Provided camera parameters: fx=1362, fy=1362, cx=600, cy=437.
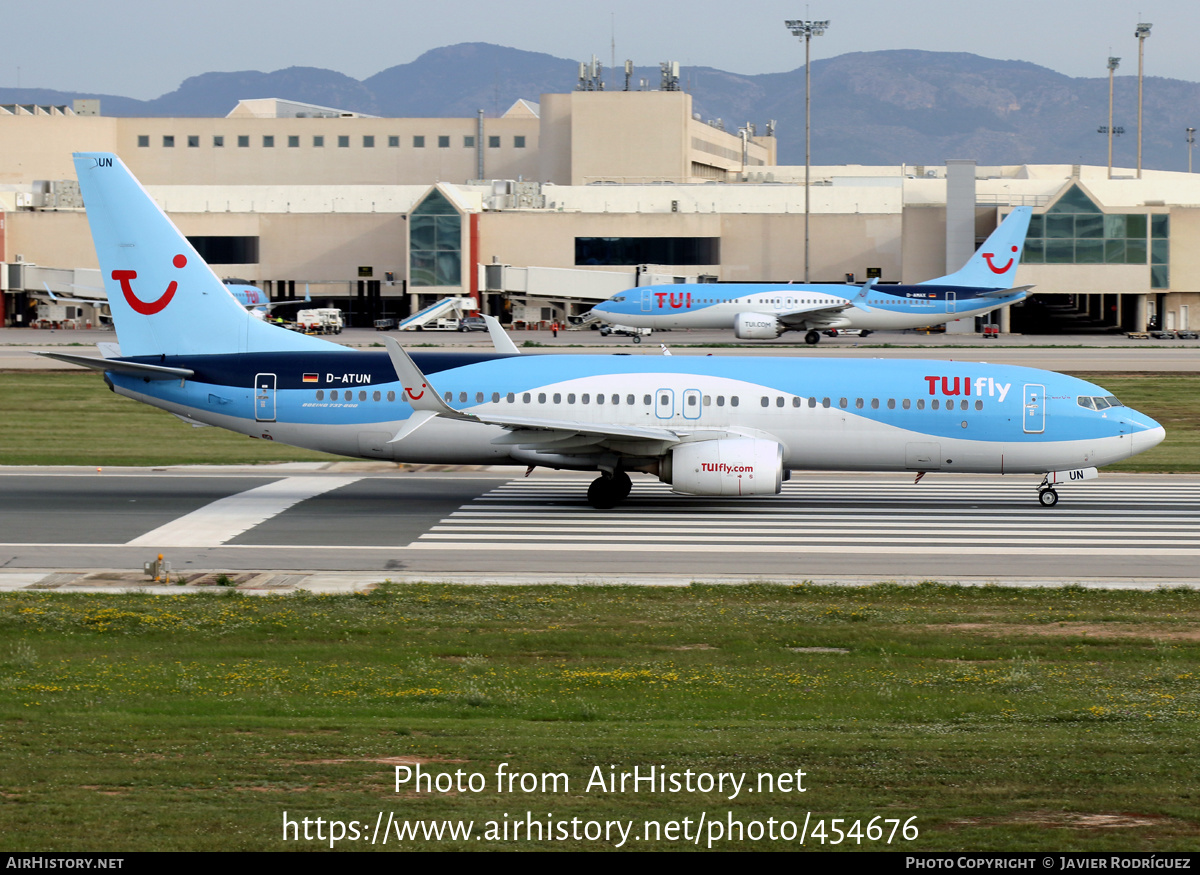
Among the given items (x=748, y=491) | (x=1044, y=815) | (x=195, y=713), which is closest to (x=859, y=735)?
(x=1044, y=815)

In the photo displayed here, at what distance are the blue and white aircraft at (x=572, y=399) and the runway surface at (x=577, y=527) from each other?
1398 millimetres

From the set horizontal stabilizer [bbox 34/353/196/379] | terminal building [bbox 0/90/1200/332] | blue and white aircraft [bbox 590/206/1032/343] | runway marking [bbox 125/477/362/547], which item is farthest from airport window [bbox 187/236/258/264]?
horizontal stabilizer [bbox 34/353/196/379]

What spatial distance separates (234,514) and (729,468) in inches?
460

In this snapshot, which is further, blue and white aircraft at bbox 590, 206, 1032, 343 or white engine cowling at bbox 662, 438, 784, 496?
blue and white aircraft at bbox 590, 206, 1032, 343

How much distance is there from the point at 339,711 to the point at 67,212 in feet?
384

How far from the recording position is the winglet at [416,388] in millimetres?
30953

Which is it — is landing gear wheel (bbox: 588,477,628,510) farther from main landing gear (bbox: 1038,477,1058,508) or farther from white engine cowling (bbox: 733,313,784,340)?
white engine cowling (bbox: 733,313,784,340)

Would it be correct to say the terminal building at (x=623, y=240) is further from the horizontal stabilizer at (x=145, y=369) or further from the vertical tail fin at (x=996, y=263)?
the horizontal stabilizer at (x=145, y=369)

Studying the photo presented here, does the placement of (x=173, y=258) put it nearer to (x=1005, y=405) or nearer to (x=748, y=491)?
(x=748, y=491)

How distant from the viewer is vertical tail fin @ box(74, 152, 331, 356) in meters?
34.8

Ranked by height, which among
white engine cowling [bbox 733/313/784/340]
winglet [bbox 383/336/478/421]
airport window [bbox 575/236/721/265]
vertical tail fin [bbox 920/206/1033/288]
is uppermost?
airport window [bbox 575/236/721/265]

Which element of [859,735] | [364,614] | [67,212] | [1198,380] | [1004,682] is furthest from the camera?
[67,212]

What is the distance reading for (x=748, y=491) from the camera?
3195cm

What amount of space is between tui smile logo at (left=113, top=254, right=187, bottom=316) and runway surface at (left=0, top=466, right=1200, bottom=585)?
15.5 ft
